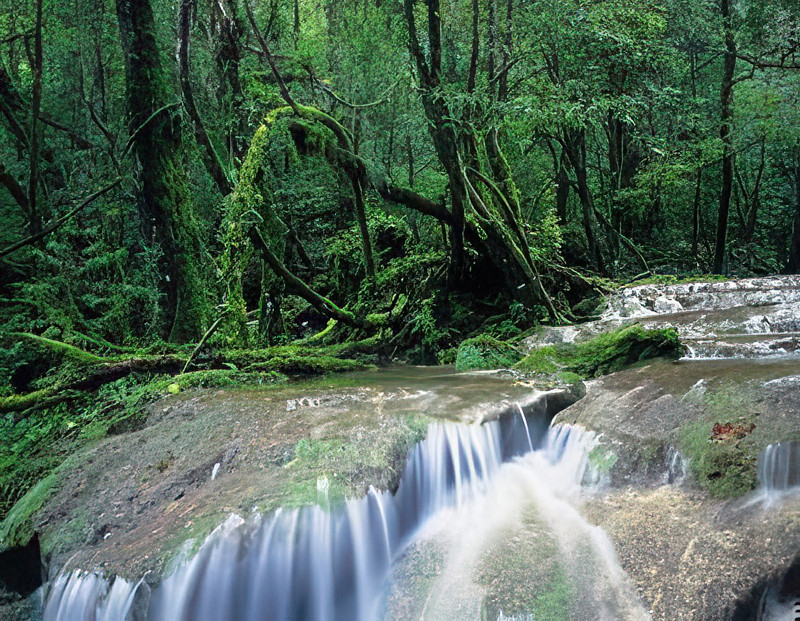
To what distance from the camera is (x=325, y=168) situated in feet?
41.2

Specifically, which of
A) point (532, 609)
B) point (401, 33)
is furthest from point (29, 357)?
point (401, 33)

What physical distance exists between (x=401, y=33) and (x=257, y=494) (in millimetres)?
9899

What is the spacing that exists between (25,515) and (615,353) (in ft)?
20.0

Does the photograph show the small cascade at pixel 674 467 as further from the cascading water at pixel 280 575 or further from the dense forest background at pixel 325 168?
the dense forest background at pixel 325 168

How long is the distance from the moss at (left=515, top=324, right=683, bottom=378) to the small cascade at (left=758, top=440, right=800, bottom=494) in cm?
277

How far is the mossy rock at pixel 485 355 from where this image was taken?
7652 mm

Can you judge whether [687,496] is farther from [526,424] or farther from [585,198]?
[585,198]

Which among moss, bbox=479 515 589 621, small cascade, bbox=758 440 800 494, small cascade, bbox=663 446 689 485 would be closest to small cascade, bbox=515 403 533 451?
moss, bbox=479 515 589 621

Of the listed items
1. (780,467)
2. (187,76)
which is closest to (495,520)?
(780,467)

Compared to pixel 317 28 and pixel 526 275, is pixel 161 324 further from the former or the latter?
pixel 317 28

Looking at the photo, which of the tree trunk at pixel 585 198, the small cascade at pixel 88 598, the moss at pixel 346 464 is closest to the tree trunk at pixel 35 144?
the small cascade at pixel 88 598

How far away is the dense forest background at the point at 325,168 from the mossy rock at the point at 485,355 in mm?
1225

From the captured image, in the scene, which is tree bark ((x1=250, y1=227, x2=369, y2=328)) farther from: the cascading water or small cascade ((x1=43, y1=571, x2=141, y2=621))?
small cascade ((x1=43, y1=571, x2=141, y2=621))

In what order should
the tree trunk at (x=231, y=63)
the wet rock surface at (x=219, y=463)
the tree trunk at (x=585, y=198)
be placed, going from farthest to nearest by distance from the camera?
1. the tree trunk at (x=585, y=198)
2. the tree trunk at (x=231, y=63)
3. the wet rock surface at (x=219, y=463)
